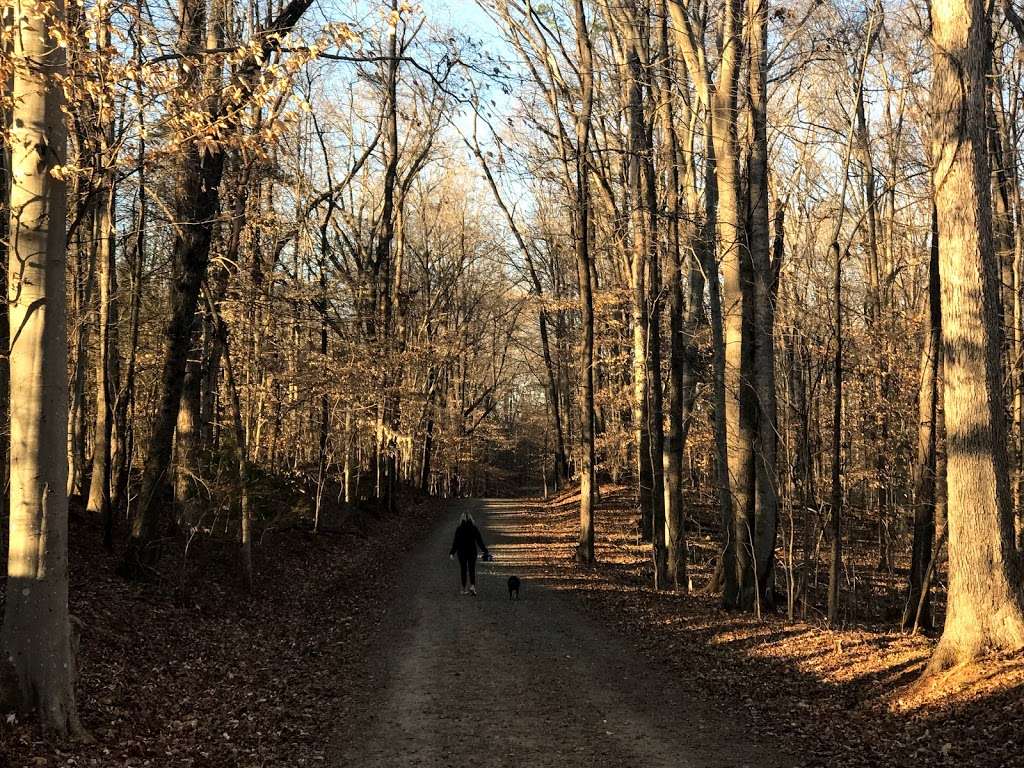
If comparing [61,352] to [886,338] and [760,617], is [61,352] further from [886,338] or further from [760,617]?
[886,338]

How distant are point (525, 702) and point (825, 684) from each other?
10.4ft

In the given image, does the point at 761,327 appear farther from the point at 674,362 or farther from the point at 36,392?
the point at 36,392

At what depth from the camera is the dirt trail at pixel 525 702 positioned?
6.44 metres

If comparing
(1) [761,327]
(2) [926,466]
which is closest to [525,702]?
(1) [761,327]

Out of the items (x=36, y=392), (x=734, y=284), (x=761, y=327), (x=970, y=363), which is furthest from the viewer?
(x=761, y=327)

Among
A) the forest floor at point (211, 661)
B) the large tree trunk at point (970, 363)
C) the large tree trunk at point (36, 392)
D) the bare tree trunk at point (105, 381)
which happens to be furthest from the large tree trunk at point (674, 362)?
the large tree trunk at point (36, 392)

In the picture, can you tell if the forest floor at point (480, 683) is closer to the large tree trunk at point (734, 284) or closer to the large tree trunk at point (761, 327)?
the large tree trunk at point (761, 327)

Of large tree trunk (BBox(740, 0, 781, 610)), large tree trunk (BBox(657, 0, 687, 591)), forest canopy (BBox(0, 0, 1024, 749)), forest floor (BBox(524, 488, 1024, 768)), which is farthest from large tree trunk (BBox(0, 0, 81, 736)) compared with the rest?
large tree trunk (BBox(657, 0, 687, 591))

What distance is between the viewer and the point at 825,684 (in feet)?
26.6

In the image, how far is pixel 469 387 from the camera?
58594 mm

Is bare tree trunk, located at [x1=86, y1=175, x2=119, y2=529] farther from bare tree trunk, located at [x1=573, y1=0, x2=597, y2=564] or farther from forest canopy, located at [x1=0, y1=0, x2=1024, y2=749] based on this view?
bare tree trunk, located at [x1=573, y1=0, x2=597, y2=564]

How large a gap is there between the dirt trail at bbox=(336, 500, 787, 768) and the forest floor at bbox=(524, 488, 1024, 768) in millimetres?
348

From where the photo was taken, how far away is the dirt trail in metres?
6.44

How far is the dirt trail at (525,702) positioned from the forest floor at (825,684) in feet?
1.14
